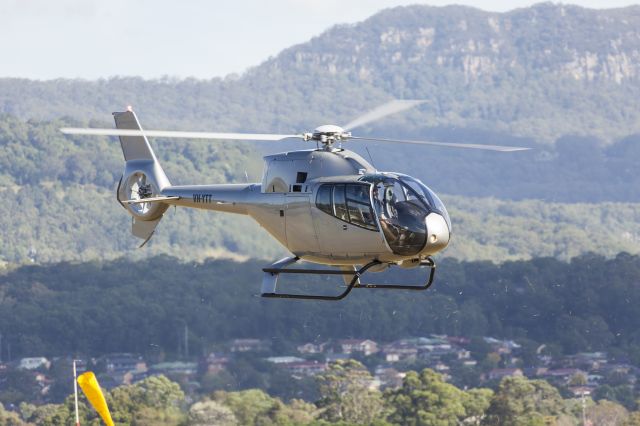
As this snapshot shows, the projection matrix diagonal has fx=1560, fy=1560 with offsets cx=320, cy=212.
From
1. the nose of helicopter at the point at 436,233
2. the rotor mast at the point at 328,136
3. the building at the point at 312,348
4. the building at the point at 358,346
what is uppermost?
the rotor mast at the point at 328,136

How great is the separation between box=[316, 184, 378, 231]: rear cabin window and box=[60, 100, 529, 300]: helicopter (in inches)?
0.6

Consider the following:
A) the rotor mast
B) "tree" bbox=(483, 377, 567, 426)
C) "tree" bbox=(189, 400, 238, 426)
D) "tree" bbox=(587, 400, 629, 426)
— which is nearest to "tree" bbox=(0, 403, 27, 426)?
"tree" bbox=(189, 400, 238, 426)

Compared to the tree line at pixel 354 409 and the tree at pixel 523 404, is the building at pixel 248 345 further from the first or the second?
the tree at pixel 523 404

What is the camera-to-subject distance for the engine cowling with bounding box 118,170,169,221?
103ft

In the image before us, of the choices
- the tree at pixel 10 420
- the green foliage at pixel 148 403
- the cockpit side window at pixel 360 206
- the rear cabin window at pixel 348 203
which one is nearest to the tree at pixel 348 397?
the green foliage at pixel 148 403

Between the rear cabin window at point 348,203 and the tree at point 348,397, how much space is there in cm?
4965

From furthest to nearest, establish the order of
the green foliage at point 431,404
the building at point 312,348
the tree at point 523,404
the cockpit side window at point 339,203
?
the building at point 312,348
the tree at point 523,404
the green foliage at point 431,404
the cockpit side window at point 339,203

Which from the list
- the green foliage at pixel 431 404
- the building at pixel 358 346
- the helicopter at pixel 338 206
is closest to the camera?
the helicopter at pixel 338 206

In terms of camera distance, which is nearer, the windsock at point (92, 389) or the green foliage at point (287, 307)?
the windsock at point (92, 389)

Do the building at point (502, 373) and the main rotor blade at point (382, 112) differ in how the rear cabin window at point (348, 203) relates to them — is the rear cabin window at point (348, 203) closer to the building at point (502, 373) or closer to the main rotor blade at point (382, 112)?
the main rotor blade at point (382, 112)

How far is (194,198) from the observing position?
29.7m

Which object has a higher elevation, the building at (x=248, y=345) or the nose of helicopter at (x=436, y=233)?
the nose of helicopter at (x=436, y=233)

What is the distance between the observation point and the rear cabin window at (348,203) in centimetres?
2548

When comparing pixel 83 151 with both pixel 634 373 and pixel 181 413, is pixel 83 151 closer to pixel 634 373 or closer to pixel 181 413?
pixel 634 373
